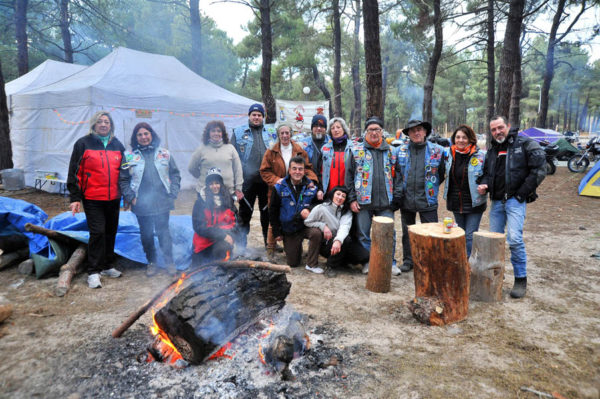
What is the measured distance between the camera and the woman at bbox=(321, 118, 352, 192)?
430 centimetres

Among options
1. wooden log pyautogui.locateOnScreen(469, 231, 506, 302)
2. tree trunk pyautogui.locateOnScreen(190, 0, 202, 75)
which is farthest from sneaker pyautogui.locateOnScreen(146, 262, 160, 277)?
tree trunk pyautogui.locateOnScreen(190, 0, 202, 75)

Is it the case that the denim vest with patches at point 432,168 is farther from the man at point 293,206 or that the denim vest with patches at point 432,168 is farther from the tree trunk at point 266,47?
the tree trunk at point 266,47

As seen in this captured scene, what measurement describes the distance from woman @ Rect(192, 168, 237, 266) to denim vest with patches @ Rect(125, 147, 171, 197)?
47 cm

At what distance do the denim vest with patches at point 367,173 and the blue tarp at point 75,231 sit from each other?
7.33ft

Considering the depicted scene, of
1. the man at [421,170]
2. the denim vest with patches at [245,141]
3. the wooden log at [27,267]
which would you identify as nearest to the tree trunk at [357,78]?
the denim vest with patches at [245,141]

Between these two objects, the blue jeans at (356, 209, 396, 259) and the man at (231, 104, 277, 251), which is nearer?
the blue jeans at (356, 209, 396, 259)

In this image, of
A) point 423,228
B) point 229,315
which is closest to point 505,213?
point 423,228

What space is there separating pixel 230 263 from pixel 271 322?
58cm

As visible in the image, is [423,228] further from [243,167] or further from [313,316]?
[243,167]

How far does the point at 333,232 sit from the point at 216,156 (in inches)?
67.6

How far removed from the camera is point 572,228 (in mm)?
6176

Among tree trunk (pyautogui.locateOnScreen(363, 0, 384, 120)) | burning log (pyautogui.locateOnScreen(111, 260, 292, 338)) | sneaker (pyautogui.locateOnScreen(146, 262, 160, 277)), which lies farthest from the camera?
tree trunk (pyautogui.locateOnScreen(363, 0, 384, 120))

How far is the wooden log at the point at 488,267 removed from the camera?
3410mm

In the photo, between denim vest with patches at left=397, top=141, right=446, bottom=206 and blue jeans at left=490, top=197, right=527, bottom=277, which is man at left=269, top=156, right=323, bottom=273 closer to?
denim vest with patches at left=397, top=141, right=446, bottom=206
